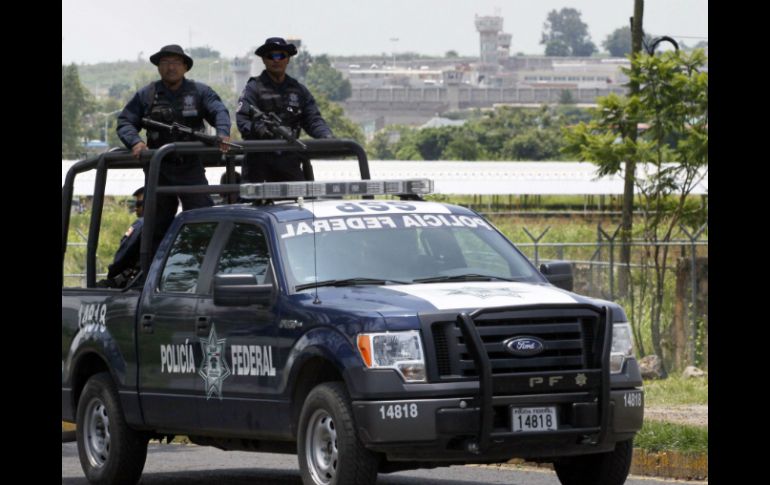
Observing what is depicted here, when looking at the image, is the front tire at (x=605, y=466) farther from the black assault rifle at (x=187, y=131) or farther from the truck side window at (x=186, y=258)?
the black assault rifle at (x=187, y=131)

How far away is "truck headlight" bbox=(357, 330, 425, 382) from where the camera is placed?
8805 millimetres

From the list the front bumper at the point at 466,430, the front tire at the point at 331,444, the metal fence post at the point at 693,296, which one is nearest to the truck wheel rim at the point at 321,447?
the front tire at the point at 331,444

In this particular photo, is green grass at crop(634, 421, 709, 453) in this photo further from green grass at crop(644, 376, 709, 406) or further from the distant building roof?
the distant building roof

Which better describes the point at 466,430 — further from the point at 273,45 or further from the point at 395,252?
the point at 273,45

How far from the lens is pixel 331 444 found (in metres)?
9.16

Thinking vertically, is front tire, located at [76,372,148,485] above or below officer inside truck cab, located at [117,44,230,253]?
below

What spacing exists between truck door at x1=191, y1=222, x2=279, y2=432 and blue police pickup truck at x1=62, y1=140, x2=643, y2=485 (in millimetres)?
12

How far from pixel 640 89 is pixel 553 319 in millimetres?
17565

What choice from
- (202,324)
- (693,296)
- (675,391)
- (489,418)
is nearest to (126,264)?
(202,324)

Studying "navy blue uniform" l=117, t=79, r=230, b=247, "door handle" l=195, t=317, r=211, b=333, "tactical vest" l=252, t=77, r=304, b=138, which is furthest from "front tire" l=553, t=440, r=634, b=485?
"tactical vest" l=252, t=77, r=304, b=138

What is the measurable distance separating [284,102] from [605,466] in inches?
195

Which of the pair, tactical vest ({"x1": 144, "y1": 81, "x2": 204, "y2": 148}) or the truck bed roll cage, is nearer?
the truck bed roll cage

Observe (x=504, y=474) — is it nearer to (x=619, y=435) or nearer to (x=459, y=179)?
(x=619, y=435)

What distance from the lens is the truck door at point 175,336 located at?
10578 mm
